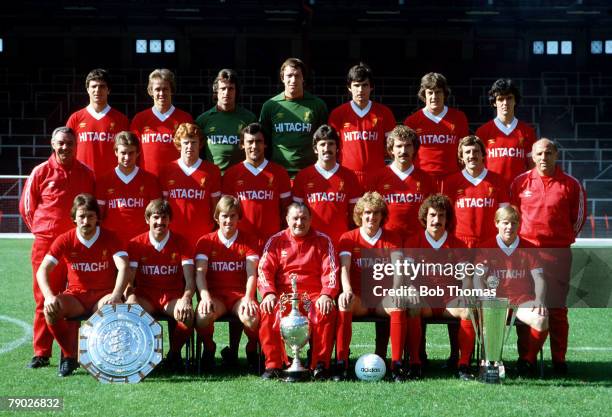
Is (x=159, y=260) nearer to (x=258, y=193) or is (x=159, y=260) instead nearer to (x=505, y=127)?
(x=258, y=193)

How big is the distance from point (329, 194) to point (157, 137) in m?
1.31

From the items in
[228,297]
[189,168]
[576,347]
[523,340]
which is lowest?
[576,347]

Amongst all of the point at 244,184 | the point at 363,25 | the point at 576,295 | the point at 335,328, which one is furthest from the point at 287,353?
the point at 363,25

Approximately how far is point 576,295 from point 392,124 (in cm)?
341

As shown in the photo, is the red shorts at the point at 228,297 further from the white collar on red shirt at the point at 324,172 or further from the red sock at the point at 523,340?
the red sock at the point at 523,340

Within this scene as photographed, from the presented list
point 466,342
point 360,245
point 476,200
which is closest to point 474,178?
point 476,200

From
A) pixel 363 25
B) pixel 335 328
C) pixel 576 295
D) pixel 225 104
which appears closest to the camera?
pixel 335 328

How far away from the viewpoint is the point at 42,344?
5441 millimetres

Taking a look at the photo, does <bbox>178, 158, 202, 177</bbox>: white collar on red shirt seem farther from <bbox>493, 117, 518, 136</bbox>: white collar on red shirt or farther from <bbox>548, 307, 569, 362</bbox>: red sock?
<bbox>548, 307, 569, 362</bbox>: red sock

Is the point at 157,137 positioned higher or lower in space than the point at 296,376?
higher

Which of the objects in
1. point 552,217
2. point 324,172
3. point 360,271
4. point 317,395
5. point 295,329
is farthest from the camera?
point 324,172

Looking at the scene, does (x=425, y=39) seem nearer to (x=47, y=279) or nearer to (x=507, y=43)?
(x=507, y=43)

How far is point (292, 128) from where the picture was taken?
240 inches

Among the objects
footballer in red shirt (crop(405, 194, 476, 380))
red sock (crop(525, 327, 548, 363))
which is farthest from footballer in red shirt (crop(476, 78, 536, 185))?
red sock (crop(525, 327, 548, 363))
